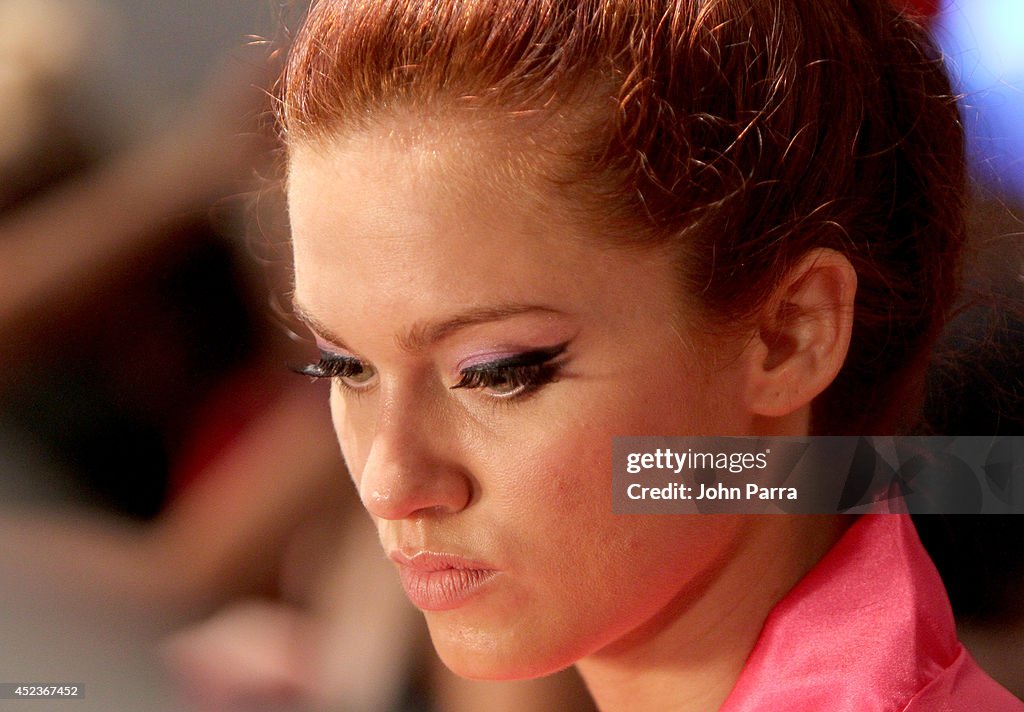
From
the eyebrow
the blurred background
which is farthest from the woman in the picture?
the blurred background

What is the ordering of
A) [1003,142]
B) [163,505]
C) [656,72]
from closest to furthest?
Answer: [656,72] < [1003,142] < [163,505]

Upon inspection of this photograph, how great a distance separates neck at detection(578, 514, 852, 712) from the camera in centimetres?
79

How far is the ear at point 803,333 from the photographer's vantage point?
71 cm

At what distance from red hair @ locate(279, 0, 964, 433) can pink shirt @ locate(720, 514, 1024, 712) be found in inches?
6.4

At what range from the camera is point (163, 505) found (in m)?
0.99

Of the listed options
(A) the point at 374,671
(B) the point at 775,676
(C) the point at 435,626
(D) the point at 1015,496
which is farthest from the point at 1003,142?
(A) the point at 374,671

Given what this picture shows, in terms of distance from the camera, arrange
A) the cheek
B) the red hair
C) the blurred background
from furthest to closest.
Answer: the blurred background → the cheek → the red hair

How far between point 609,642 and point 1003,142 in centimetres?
48

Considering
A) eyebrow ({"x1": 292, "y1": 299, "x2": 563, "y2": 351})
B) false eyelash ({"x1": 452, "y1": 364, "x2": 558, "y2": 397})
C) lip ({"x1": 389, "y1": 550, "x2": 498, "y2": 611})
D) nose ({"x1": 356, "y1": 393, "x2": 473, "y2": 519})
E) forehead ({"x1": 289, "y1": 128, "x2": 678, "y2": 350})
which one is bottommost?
lip ({"x1": 389, "y1": 550, "x2": 498, "y2": 611})

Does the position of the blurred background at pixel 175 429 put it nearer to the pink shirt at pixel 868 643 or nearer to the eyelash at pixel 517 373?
the pink shirt at pixel 868 643

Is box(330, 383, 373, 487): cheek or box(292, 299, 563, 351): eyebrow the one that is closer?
box(292, 299, 563, 351): eyebrow

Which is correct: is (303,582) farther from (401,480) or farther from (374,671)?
(401,480)

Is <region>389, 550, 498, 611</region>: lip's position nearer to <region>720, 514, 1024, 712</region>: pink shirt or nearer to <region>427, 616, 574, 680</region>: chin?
<region>427, 616, 574, 680</region>: chin

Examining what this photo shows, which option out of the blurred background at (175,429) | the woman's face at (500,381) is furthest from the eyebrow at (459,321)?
the blurred background at (175,429)
